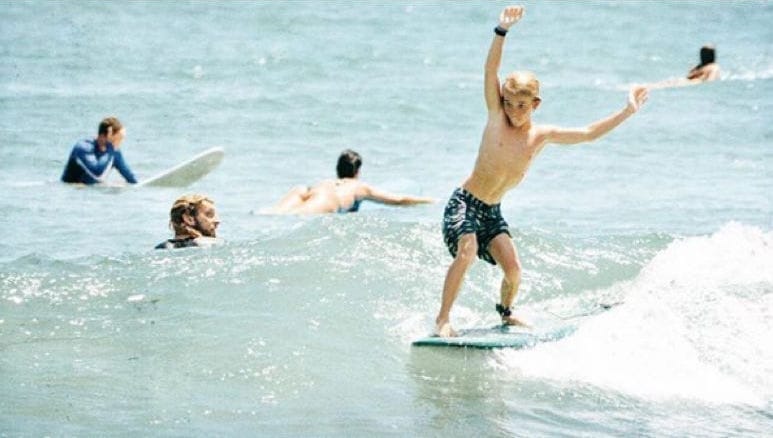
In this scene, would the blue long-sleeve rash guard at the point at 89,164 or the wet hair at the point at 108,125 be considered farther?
the blue long-sleeve rash guard at the point at 89,164

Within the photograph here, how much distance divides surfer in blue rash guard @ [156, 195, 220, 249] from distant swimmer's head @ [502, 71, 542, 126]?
309 centimetres

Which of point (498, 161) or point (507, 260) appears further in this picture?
point (507, 260)

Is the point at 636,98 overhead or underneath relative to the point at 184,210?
overhead

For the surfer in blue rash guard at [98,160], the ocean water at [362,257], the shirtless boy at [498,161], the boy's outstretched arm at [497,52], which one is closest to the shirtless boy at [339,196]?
the ocean water at [362,257]

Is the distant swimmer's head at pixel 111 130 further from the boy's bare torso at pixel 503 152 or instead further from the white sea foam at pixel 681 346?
the boy's bare torso at pixel 503 152

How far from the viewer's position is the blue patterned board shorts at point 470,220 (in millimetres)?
8023

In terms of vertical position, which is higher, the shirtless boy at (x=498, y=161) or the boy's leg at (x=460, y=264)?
the shirtless boy at (x=498, y=161)

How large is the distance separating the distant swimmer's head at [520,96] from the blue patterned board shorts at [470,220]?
0.56m

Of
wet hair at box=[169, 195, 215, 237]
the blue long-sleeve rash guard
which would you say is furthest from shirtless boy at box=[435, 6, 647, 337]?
the blue long-sleeve rash guard

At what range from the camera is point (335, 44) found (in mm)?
28438

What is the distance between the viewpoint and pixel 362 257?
10578 mm

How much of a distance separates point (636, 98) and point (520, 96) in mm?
667

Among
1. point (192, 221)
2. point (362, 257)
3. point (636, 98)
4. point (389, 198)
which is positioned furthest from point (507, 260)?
point (389, 198)

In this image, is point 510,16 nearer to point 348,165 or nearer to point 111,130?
point 348,165
